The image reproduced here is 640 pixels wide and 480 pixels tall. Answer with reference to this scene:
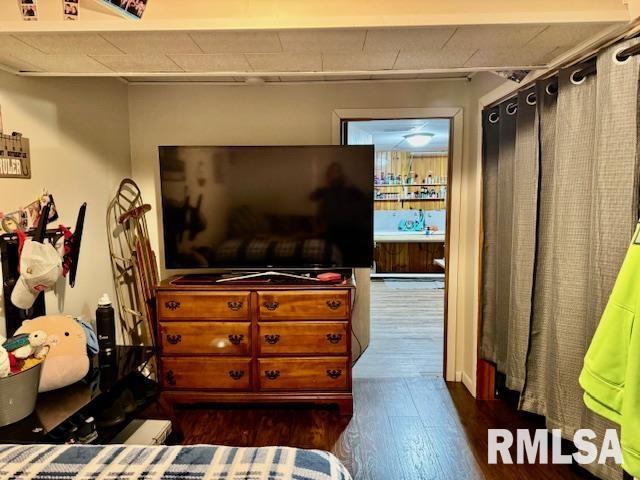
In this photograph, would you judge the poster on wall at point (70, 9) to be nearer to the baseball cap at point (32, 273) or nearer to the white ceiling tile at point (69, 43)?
the white ceiling tile at point (69, 43)

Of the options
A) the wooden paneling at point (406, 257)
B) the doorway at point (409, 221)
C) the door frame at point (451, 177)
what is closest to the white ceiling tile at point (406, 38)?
the door frame at point (451, 177)

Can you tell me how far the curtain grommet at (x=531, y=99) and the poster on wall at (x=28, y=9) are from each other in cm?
215

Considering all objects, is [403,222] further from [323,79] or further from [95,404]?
[95,404]

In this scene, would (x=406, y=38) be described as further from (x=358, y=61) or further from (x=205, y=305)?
(x=205, y=305)

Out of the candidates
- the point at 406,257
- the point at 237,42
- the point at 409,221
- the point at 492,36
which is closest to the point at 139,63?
the point at 237,42

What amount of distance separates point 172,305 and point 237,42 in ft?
5.31

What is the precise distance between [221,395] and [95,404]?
0.98 meters

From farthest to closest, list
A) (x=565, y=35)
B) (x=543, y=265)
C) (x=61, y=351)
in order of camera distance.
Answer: (x=543, y=265), (x=61, y=351), (x=565, y=35)

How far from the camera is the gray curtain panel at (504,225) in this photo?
2328 mm

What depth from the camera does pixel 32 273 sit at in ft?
5.97

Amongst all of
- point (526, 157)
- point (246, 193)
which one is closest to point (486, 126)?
point (526, 157)

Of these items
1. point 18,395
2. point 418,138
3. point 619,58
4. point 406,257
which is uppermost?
point 418,138

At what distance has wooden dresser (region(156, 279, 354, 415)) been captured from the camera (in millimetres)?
2559

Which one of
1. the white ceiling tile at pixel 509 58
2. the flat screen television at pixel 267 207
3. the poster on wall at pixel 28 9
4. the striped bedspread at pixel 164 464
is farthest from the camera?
the flat screen television at pixel 267 207
